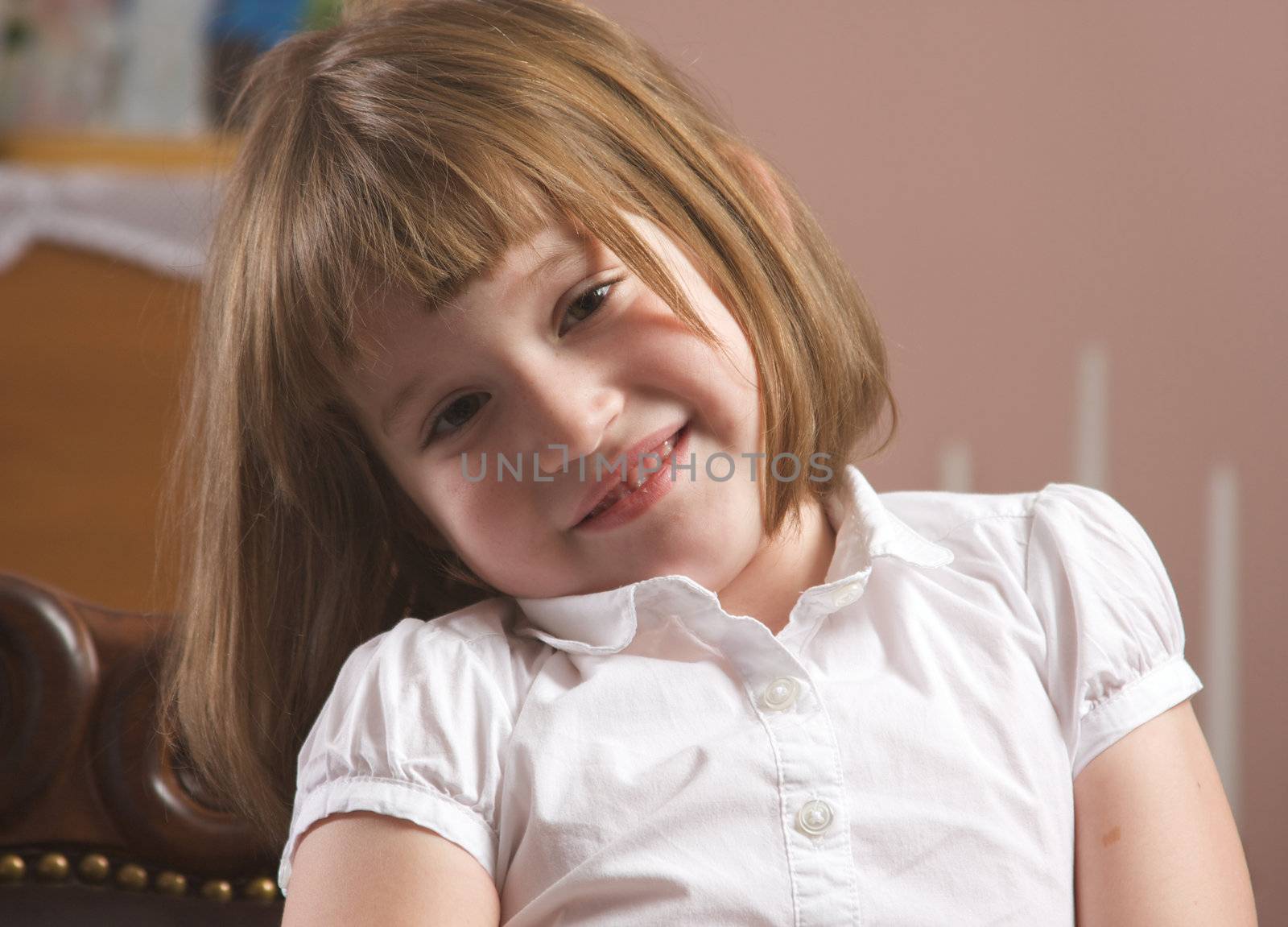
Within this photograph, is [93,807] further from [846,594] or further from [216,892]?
[846,594]

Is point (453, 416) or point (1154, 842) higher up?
point (453, 416)

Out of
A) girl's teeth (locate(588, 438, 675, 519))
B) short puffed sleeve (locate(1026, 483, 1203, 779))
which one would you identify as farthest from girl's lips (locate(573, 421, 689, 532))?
short puffed sleeve (locate(1026, 483, 1203, 779))

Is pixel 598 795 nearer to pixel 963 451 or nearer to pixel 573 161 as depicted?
pixel 573 161

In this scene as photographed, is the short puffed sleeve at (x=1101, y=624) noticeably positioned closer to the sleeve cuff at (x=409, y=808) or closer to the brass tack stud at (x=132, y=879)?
the sleeve cuff at (x=409, y=808)

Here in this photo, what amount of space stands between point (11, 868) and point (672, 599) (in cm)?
41

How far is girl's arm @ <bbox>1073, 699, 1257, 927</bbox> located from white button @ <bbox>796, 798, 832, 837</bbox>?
144mm

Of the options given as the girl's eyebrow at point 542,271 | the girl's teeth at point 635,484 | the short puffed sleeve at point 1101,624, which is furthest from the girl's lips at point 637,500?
the short puffed sleeve at point 1101,624

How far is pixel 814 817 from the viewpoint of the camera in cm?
61

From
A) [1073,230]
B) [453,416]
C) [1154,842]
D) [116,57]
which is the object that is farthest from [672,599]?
[116,57]

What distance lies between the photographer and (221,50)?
5.22 feet

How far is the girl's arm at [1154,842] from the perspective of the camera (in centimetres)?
64

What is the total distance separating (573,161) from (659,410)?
134mm

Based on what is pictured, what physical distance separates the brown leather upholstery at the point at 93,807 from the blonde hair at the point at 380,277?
1.0 inches

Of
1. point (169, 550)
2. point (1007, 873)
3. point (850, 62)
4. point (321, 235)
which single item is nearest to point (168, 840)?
point (169, 550)
